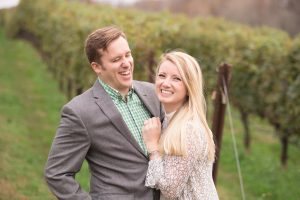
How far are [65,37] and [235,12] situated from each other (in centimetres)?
2795

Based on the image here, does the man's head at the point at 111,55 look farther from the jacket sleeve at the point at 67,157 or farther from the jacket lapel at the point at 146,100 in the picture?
the jacket sleeve at the point at 67,157

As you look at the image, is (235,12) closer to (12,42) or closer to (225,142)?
(12,42)

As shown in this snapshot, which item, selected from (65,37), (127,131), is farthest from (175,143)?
(65,37)

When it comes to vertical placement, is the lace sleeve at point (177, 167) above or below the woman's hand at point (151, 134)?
below

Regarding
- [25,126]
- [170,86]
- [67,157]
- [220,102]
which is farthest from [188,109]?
[25,126]

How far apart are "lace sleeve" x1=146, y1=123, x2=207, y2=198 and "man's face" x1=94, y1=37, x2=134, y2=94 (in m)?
0.53

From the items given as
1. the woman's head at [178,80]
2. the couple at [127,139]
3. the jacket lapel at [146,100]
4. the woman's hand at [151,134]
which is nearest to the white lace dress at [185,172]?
the couple at [127,139]

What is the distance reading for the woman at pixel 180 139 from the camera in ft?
11.6

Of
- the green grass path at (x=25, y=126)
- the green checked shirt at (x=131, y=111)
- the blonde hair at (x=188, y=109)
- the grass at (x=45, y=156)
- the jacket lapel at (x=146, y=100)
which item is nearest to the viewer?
the blonde hair at (x=188, y=109)

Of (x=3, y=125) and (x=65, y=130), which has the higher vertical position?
(x=65, y=130)

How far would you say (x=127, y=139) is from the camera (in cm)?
365

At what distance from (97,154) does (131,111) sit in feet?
1.27

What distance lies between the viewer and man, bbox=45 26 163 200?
351 centimetres

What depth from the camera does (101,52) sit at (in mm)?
3637
